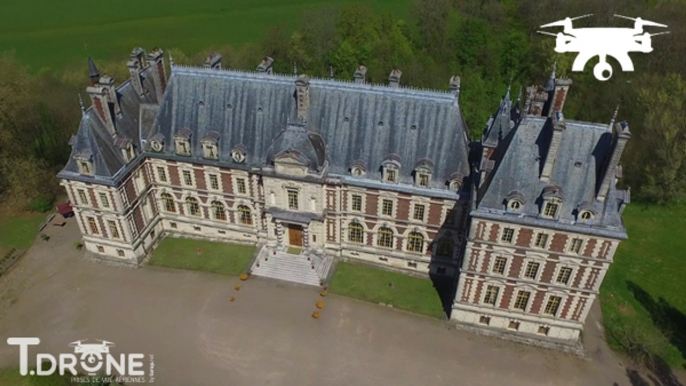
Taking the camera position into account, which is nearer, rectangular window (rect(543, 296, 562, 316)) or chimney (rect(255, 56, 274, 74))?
rectangular window (rect(543, 296, 562, 316))

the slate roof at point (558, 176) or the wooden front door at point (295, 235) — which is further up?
the slate roof at point (558, 176)

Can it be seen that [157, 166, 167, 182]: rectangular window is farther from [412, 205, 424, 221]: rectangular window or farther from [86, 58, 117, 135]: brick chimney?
[412, 205, 424, 221]: rectangular window

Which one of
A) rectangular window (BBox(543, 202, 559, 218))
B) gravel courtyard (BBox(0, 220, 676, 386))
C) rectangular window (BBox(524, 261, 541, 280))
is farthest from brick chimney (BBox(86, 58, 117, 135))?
rectangular window (BBox(524, 261, 541, 280))

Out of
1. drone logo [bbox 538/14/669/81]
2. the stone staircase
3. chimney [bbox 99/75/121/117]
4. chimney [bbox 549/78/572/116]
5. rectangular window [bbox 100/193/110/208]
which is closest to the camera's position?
chimney [bbox 549/78/572/116]

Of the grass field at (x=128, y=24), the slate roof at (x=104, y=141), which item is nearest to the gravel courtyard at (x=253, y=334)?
the slate roof at (x=104, y=141)

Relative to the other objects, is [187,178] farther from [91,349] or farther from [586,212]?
[586,212]

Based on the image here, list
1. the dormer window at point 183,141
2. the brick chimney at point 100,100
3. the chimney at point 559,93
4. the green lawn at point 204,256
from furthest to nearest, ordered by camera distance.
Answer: the green lawn at point 204,256 → the dormer window at point 183,141 → the brick chimney at point 100,100 → the chimney at point 559,93

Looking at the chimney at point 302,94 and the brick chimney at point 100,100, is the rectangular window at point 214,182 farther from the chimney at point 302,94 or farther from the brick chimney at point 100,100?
the chimney at point 302,94
